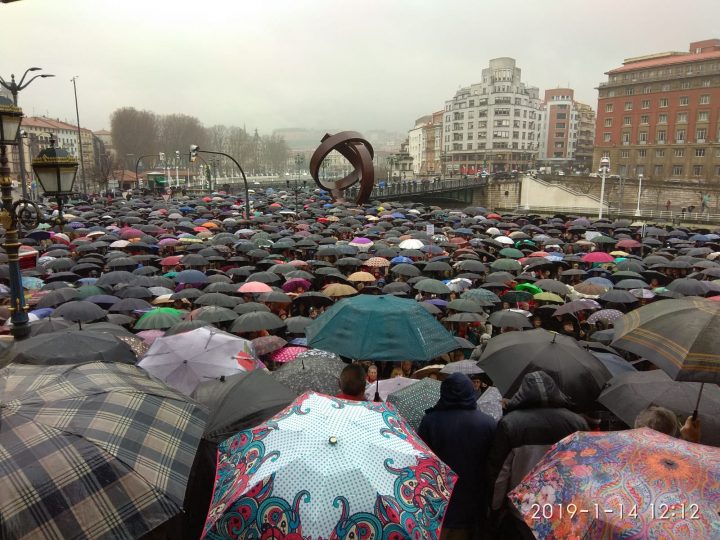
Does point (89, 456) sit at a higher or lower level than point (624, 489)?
higher

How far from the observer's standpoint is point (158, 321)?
26.6 feet

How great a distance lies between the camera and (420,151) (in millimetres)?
137250

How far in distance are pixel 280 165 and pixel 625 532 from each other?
5659 inches

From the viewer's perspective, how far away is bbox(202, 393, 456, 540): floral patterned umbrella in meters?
2.48

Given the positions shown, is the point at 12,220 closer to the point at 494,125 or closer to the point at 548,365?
the point at 548,365

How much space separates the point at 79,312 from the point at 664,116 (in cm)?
7006

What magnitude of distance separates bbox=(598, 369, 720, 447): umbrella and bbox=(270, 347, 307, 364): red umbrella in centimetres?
365

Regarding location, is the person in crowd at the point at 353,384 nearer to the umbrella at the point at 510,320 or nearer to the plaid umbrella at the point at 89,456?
the plaid umbrella at the point at 89,456

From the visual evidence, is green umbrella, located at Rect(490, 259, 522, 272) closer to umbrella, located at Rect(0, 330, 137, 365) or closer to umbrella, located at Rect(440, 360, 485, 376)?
umbrella, located at Rect(440, 360, 485, 376)

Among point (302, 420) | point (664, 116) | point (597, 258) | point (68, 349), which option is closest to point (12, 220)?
point (68, 349)

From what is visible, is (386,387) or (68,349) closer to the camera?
(68,349)

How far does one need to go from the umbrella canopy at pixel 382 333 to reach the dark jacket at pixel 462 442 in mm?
629

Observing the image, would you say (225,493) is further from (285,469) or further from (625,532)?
(625,532)

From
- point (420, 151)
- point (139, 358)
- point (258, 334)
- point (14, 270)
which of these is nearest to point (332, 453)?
point (139, 358)
